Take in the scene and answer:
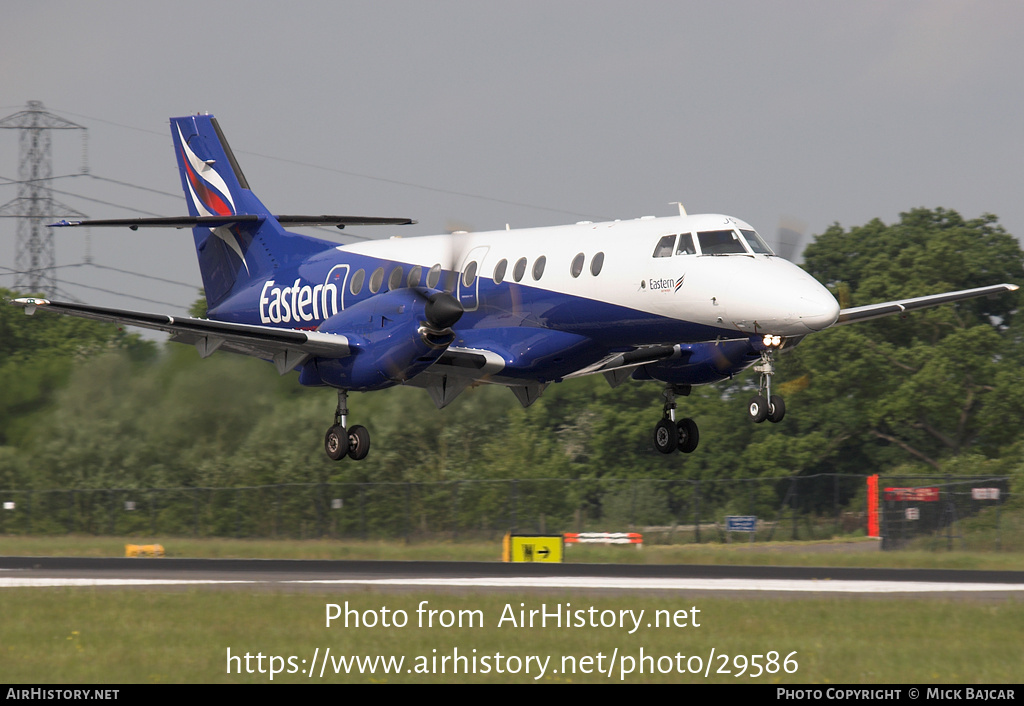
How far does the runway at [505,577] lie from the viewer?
26516 mm

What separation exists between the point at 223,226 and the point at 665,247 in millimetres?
12770

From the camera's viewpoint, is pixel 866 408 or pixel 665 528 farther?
pixel 866 408

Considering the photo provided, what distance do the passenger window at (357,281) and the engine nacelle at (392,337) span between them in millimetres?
2429

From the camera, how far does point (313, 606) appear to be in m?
22.9

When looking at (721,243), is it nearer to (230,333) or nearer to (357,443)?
(357,443)

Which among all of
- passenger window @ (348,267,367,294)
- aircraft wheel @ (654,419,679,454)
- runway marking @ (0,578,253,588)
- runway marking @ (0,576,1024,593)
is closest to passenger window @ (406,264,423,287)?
passenger window @ (348,267,367,294)

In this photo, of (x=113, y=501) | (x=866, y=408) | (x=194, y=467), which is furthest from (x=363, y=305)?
(x=866, y=408)

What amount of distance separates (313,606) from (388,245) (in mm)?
7669

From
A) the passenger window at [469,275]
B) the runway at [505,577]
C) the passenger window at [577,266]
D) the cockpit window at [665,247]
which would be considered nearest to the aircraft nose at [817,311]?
the cockpit window at [665,247]

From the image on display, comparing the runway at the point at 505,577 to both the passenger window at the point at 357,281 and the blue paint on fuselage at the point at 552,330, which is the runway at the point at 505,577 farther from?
the passenger window at the point at 357,281

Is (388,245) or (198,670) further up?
(388,245)

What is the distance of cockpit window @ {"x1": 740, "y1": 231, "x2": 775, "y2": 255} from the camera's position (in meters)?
21.2

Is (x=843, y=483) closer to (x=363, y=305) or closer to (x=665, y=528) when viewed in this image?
(x=665, y=528)

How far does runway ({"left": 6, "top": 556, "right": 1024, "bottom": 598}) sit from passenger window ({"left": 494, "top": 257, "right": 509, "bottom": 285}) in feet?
21.2
